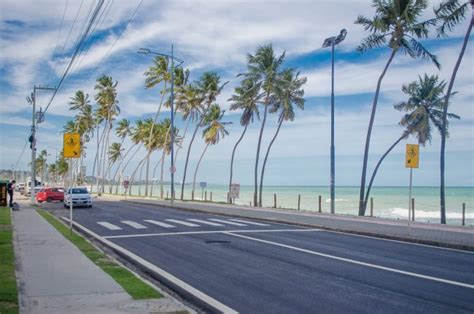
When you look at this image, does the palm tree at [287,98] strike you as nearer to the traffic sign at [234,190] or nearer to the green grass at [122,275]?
the traffic sign at [234,190]

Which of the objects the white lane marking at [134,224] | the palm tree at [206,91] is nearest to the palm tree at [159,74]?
the palm tree at [206,91]

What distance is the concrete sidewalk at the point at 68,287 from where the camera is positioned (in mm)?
6828

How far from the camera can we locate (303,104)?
48.4 meters

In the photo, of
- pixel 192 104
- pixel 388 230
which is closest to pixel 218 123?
pixel 192 104

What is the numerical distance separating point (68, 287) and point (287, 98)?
132 feet

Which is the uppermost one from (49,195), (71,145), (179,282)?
(71,145)

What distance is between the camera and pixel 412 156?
16359 mm

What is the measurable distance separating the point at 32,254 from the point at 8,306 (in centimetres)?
522

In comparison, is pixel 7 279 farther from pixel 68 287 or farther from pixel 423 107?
pixel 423 107

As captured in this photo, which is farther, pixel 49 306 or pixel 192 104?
pixel 192 104

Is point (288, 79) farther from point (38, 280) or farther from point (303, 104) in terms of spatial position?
point (38, 280)

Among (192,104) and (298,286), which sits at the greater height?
(192,104)

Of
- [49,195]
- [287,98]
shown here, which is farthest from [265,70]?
[49,195]

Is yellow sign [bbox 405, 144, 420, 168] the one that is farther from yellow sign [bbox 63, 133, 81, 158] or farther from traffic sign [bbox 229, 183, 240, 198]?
traffic sign [bbox 229, 183, 240, 198]
